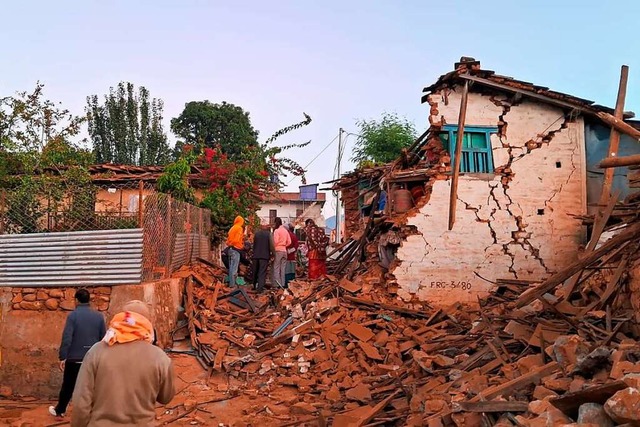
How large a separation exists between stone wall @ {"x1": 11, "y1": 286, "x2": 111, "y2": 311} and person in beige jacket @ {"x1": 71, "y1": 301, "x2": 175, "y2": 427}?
625 centimetres

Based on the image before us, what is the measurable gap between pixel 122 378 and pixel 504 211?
1013cm

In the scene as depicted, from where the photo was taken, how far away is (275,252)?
44.0ft

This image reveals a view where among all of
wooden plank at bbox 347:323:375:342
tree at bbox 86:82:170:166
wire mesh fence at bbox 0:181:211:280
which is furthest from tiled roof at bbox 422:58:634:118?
tree at bbox 86:82:170:166

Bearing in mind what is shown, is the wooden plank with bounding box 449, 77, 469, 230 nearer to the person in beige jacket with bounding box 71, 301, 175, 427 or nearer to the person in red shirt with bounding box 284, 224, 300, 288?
the person in red shirt with bounding box 284, 224, 300, 288

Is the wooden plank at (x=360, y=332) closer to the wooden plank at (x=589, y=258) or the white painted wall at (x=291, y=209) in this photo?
the wooden plank at (x=589, y=258)

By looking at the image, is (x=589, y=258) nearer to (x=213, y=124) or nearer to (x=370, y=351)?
(x=370, y=351)

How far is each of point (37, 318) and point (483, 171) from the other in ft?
31.0

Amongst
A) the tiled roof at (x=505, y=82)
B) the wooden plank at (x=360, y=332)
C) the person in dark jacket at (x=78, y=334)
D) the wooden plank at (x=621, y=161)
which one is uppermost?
the tiled roof at (x=505, y=82)

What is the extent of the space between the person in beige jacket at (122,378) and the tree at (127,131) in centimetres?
3052

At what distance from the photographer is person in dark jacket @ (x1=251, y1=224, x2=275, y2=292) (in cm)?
1299

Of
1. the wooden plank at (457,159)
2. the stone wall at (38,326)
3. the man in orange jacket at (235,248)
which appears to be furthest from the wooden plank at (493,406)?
the man in orange jacket at (235,248)

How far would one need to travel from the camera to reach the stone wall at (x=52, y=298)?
9445 mm

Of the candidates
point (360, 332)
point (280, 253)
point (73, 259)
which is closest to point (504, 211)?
point (360, 332)

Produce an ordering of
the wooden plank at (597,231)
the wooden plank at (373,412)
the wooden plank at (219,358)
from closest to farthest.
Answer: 1. the wooden plank at (373,412)
2. the wooden plank at (597,231)
3. the wooden plank at (219,358)
